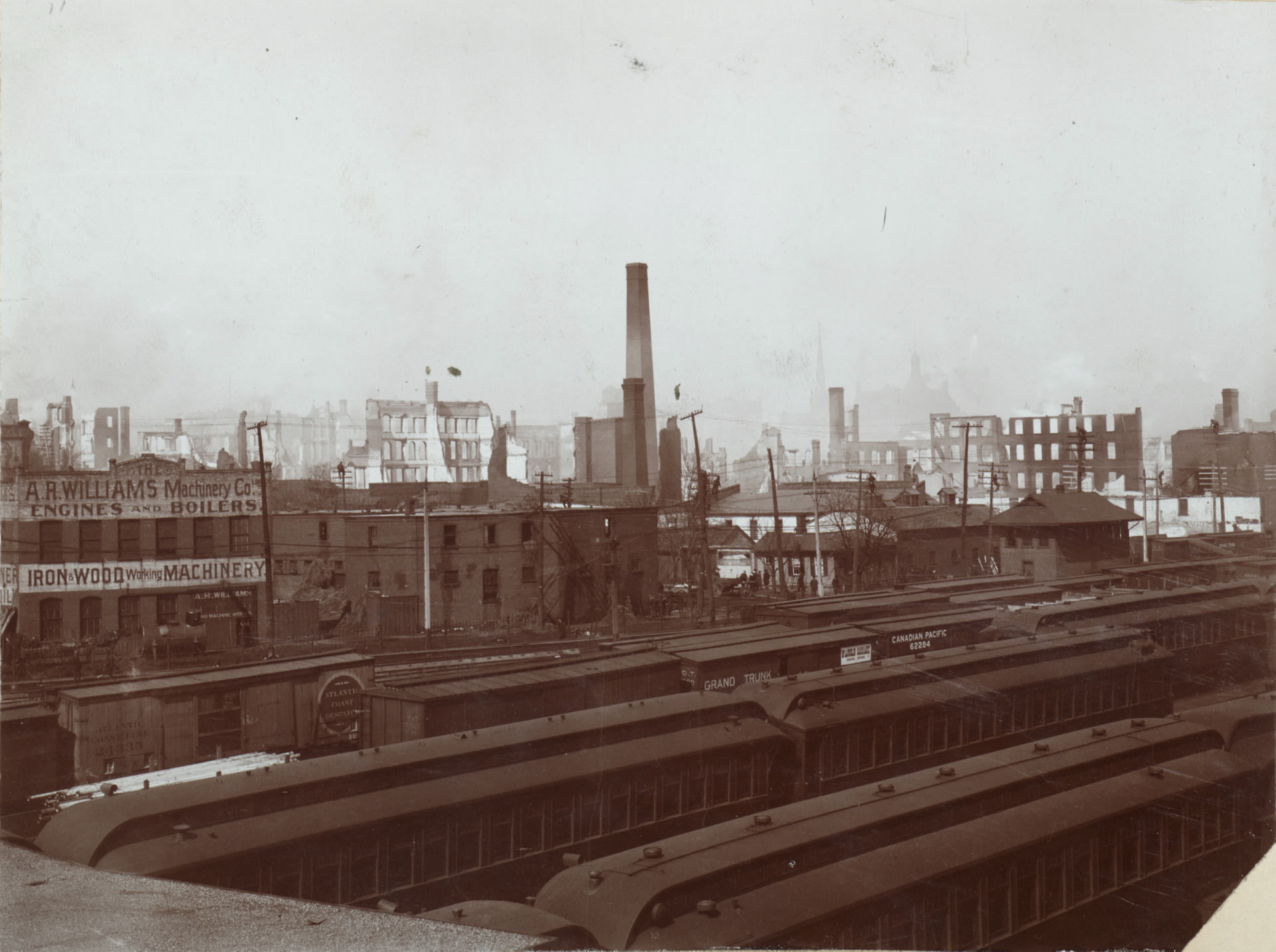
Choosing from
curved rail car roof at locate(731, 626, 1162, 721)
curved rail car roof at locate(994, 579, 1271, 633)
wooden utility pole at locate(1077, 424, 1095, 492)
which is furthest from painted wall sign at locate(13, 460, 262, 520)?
wooden utility pole at locate(1077, 424, 1095, 492)

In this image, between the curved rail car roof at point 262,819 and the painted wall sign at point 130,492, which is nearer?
the curved rail car roof at point 262,819

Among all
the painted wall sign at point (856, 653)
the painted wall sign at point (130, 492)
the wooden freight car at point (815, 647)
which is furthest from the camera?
the painted wall sign at point (856, 653)

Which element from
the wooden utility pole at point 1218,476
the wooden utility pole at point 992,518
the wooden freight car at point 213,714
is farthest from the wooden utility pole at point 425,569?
the wooden utility pole at point 1218,476

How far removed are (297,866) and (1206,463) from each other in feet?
61.6

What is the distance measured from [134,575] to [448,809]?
1067cm

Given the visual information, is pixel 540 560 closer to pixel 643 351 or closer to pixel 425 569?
pixel 425 569

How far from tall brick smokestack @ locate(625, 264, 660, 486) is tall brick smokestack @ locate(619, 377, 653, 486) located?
0.40 feet

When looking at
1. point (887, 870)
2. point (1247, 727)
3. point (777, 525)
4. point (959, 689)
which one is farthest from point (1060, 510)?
point (887, 870)

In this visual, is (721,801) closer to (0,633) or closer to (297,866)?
(297,866)

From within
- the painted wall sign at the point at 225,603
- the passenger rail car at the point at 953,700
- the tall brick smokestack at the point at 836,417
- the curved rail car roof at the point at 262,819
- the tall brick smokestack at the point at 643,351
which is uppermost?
the tall brick smokestack at the point at 643,351

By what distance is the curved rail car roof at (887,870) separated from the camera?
576cm

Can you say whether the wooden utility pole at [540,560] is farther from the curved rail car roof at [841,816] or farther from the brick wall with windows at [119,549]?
the curved rail car roof at [841,816]

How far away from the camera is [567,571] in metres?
25.2

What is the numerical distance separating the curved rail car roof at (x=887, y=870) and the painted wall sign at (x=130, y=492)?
37.0ft
